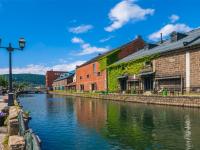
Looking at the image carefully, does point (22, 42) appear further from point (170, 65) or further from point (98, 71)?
point (98, 71)

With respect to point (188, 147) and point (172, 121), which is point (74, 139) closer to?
point (188, 147)

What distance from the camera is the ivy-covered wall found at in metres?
52.4

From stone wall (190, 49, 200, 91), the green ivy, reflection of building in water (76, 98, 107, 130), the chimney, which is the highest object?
the chimney

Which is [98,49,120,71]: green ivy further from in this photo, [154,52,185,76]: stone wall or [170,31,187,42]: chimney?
[154,52,185,76]: stone wall

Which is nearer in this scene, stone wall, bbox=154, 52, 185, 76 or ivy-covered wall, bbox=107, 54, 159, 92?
stone wall, bbox=154, 52, 185, 76

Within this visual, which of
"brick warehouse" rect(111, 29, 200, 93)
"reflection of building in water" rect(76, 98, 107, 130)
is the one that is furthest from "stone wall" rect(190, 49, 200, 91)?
"reflection of building in water" rect(76, 98, 107, 130)

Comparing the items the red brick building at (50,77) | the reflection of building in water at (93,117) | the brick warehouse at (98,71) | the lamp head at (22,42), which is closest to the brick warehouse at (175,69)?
the reflection of building in water at (93,117)

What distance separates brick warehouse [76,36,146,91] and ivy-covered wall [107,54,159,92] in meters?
3.46

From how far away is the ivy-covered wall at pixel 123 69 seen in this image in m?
52.4

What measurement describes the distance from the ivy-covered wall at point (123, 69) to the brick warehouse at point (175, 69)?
758 mm

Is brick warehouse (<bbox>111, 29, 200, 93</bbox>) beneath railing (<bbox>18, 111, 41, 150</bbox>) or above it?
above

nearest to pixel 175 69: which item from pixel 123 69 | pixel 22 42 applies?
pixel 123 69

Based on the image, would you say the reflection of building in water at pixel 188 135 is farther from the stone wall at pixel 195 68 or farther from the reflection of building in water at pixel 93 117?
the stone wall at pixel 195 68

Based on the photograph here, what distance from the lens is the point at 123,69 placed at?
60.5m
